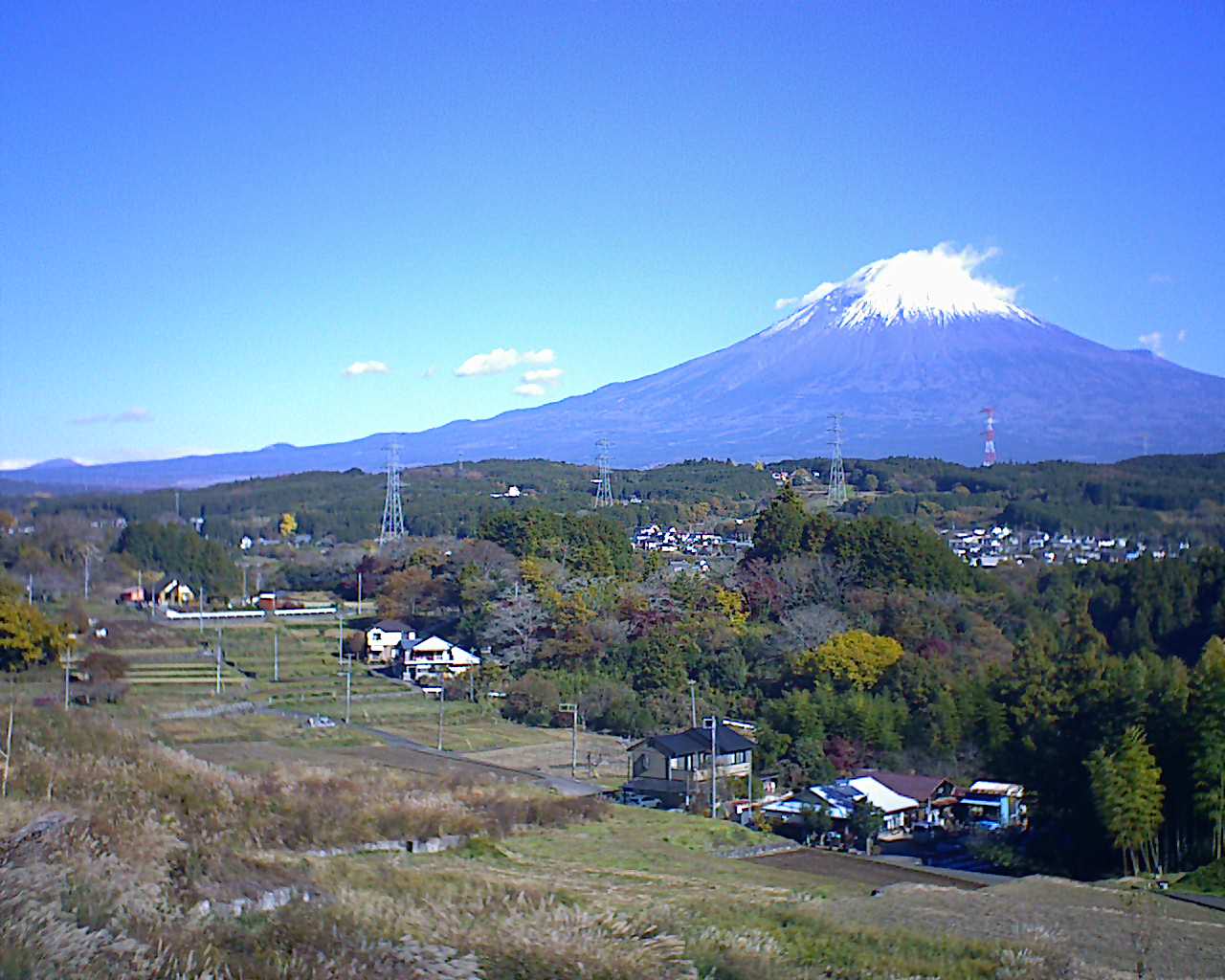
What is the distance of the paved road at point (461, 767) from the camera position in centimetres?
1321

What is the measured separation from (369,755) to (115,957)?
10368 mm

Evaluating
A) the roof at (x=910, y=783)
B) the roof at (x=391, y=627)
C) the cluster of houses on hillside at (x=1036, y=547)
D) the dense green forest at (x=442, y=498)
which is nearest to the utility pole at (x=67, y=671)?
the roof at (x=391, y=627)

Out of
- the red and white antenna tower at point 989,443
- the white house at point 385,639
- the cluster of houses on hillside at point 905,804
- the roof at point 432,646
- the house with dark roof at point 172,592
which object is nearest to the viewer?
the cluster of houses on hillside at point 905,804

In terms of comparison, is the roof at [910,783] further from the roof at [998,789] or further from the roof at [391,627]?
the roof at [391,627]

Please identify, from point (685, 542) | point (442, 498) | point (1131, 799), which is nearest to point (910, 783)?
point (1131, 799)

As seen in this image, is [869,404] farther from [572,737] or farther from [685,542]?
[572,737]

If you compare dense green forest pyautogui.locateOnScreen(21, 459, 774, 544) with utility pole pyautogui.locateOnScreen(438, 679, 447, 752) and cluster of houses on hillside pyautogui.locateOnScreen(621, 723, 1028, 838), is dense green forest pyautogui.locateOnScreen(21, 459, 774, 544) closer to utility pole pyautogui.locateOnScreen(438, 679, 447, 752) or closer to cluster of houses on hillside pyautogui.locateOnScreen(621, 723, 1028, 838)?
utility pole pyautogui.locateOnScreen(438, 679, 447, 752)

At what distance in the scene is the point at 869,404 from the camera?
215ft

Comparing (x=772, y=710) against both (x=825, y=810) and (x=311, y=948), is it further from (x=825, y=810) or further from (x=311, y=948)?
(x=311, y=948)

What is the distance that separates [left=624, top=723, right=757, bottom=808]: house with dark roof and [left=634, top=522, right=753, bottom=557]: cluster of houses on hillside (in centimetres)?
1375

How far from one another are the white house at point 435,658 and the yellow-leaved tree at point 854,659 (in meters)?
5.85

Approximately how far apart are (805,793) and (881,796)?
0.79 m

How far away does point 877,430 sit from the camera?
60625 millimetres

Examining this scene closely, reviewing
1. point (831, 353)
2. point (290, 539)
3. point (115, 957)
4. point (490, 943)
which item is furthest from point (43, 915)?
point (831, 353)
